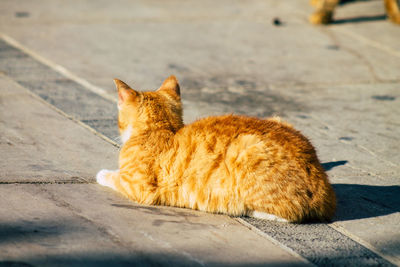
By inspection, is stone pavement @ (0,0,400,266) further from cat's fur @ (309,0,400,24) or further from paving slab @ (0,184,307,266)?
cat's fur @ (309,0,400,24)

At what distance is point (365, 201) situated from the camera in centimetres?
433

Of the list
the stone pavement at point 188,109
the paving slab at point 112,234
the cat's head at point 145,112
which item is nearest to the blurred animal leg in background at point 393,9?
the stone pavement at point 188,109

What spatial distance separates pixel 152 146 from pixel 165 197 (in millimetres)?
382

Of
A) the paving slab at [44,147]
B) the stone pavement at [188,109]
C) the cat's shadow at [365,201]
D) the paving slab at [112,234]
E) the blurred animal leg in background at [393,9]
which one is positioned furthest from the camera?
the blurred animal leg in background at [393,9]

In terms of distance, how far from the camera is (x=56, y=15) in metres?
9.58

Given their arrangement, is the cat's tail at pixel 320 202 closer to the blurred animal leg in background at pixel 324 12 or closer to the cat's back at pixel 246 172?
the cat's back at pixel 246 172

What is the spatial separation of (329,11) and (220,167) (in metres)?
6.78

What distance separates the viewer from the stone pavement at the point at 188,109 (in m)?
3.45

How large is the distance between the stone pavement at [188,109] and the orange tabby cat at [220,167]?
0.11 metres

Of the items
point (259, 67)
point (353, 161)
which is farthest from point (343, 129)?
point (259, 67)

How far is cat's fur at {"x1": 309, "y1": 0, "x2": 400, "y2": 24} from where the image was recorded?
9828 mm

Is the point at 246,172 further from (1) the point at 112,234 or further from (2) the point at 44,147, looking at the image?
(2) the point at 44,147

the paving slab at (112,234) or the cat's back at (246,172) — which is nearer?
the paving slab at (112,234)

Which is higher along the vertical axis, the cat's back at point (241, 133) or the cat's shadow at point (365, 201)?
the cat's back at point (241, 133)
